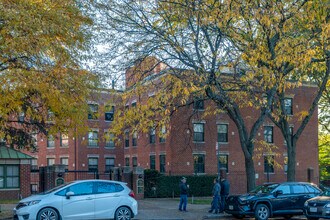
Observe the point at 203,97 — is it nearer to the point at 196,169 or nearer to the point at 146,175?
the point at 146,175

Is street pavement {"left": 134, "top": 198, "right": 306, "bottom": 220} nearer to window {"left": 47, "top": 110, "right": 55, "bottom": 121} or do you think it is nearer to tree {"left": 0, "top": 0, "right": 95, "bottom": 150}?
tree {"left": 0, "top": 0, "right": 95, "bottom": 150}

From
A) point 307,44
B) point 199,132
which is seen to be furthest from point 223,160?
point 307,44

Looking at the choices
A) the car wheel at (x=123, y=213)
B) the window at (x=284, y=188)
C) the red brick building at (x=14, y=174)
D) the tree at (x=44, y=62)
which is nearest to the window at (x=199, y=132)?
the red brick building at (x=14, y=174)

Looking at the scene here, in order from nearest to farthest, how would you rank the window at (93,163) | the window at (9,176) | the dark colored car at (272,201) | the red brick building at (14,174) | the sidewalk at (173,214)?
the dark colored car at (272,201)
the sidewalk at (173,214)
the red brick building at (14,174)
the window at (9,176)
the window at (93,163)

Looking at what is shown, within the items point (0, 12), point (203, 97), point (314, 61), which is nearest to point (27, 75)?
point (0, 12)

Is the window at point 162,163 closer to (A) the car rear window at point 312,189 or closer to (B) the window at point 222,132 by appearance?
(B) the window at point 222,132

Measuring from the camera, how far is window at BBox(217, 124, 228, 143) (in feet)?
144

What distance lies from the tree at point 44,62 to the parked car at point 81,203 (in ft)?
8.96

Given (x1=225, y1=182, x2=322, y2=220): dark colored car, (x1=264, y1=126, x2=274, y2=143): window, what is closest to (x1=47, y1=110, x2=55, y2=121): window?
(x1=225, y1=182, x2=322, y2=220): dark colored car

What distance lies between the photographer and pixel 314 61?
74.9ft

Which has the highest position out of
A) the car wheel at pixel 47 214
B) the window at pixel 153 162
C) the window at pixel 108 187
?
the window at pixel 153 162

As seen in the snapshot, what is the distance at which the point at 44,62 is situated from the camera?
1803 centimetres

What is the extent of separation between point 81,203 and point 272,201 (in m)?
7.95

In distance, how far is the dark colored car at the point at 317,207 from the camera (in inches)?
737
